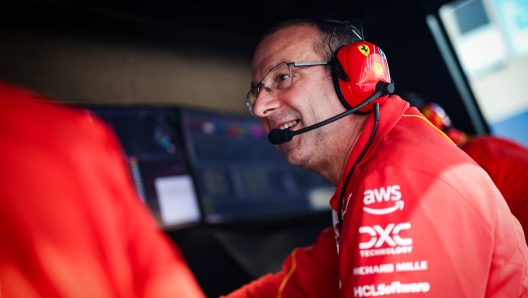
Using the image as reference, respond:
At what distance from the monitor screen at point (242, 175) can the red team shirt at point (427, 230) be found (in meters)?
1.23

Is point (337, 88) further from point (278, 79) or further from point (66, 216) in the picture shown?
point (66, 216)

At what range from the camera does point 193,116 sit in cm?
221

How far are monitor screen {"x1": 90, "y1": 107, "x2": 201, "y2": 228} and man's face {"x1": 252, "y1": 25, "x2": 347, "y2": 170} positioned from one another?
76 centimetres

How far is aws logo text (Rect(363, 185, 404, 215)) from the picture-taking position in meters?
0.88

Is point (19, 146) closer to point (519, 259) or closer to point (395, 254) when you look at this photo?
point (395, 254)

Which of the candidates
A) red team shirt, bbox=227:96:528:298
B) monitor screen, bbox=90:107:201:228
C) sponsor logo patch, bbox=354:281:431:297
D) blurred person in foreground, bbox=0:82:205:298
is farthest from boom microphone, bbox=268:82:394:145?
monitor screen, bbox=90:107:201:228

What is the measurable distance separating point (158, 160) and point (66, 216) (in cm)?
162

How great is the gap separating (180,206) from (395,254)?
4.22 ft

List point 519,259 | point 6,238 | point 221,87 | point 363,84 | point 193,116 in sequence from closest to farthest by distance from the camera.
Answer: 1. point 6,238
2. point 519,259
3. point 363,84
4. point 193,116
5. point 221,87

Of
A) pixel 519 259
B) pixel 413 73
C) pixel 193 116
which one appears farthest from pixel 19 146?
pixel 413 73

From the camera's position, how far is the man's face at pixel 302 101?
1.26 m

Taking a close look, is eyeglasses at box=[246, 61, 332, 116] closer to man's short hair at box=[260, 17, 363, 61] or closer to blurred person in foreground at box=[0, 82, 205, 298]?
man's short hair at box=[260, 17, 363, 61]

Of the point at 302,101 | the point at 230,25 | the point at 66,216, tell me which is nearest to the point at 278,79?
the point at 302,101

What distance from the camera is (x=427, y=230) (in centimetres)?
85
